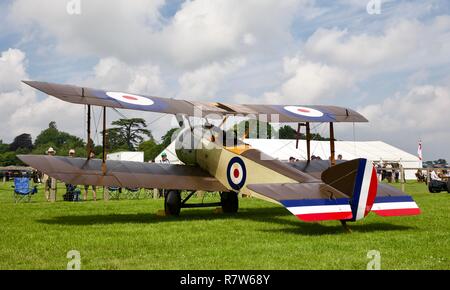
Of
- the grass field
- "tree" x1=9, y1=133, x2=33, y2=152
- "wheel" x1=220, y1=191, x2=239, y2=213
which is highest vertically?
"tree" x1=9, y1=133, x2=33, y2=152

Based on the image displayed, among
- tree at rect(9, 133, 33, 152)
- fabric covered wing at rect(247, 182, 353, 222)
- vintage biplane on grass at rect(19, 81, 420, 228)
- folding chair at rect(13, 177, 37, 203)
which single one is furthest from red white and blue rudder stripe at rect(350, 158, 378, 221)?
tree at rect(9, 133, 33, 152)

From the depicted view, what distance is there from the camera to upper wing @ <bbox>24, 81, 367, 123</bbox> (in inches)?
373

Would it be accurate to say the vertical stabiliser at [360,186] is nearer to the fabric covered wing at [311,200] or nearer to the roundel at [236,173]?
the fabric covered wing at [311,200]

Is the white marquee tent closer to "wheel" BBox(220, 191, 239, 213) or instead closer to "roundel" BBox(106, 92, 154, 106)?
"wheel" BBox(220, 191, 239, 213)

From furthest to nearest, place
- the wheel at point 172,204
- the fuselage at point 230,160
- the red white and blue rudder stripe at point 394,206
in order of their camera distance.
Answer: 1. the wheel at point 172,204
2. the fuselage at point 230,160
3. the red white and blue rudder stripe at point 394,206

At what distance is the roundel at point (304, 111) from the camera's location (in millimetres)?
12258

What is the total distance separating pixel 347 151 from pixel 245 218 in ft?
110

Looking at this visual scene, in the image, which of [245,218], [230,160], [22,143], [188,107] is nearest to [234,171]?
[230,160]

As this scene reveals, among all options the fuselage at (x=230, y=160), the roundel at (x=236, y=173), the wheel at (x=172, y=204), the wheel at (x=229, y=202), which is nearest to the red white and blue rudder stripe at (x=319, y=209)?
the fuselage at (x=230, y=160)

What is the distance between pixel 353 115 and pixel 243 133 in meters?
3.24

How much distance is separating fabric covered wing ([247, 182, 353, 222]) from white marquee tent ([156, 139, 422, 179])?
2723 cm

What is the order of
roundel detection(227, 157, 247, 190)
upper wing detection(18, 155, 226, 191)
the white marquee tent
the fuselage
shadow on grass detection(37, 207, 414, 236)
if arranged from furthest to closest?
the white marquee tent → roundel detection(227, 157, 247, 190) → upper wing detection(18, 155, 226, 191) → the fuselage → shadow on grass detection(37, 207, 414, 236)

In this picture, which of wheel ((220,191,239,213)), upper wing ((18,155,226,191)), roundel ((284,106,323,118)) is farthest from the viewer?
wheel ((220,191,239,213))

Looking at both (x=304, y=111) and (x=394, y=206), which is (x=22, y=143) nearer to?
(x=304, y=111)
